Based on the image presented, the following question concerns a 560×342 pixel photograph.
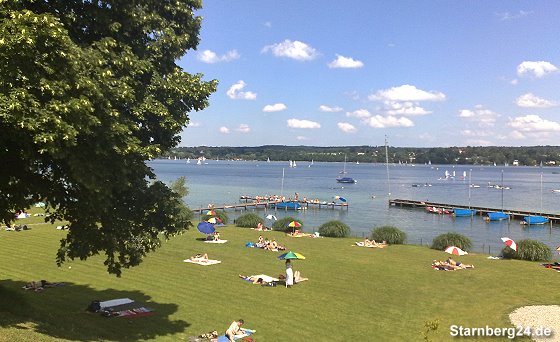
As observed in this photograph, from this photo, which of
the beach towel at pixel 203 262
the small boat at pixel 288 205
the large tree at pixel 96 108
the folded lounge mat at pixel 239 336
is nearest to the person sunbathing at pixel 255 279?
the beach towel at pixel 203 262

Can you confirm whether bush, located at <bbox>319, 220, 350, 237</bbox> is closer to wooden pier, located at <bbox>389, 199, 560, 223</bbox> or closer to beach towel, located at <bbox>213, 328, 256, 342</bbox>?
beach towel, located at <bbox>213, 328, 256, 342</bbox>

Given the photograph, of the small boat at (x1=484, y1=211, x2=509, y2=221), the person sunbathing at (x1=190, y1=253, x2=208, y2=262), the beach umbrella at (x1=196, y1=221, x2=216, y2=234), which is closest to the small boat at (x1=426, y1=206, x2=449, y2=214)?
the small boat at (x1=484, y1=211, x2=509, y2=221)

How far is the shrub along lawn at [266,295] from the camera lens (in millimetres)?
17375

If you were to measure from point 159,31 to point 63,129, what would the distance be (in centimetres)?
613

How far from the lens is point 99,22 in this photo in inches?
515

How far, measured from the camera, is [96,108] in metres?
11.5

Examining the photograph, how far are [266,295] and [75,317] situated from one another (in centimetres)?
922

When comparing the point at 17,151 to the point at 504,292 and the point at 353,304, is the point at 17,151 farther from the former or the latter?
the point at 504,292

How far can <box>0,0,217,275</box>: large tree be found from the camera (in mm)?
9883

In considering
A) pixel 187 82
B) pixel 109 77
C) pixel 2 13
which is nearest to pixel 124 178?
pixel 109 77

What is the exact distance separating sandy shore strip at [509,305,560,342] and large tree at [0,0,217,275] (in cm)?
1447

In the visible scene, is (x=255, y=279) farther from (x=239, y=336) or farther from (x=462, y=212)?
(x=462, y=212)

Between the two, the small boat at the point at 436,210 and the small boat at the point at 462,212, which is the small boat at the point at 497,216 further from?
the small boat at the point at 436,210

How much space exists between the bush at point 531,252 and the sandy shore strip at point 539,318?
13917 mm
